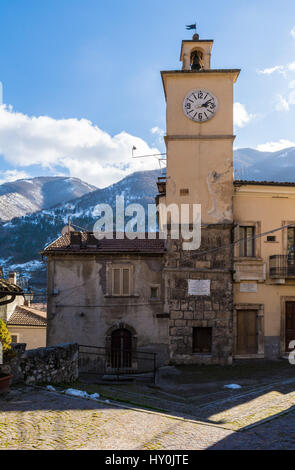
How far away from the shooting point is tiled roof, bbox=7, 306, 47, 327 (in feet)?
125

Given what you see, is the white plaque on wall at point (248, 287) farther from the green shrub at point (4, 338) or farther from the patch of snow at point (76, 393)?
the green shrub at point (4, 338)

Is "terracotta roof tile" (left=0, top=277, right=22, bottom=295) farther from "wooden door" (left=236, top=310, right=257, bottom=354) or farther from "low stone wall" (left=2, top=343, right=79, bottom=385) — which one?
"wooden door" (left=236, top=310, right=257, bottom=354)

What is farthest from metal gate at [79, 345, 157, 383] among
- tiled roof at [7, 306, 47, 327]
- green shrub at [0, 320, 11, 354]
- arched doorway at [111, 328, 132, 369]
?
tiled roof at [7, 306, 47, 327]

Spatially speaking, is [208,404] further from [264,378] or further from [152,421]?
[264,378]

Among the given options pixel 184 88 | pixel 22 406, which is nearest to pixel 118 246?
pixel 184 88

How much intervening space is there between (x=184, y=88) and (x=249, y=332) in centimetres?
1272

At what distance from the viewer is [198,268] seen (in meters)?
18.8

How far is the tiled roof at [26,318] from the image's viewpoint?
38.2 meters

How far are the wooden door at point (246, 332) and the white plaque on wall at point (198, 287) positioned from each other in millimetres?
2068

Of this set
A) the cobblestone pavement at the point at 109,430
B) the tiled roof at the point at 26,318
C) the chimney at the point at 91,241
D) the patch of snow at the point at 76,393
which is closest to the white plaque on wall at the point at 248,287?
the chimney at the point at 91,241

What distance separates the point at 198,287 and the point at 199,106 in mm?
9113

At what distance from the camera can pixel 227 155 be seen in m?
19.2

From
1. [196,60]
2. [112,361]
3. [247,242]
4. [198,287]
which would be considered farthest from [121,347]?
[196,60]

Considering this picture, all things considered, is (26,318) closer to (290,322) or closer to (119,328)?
(119,328)
